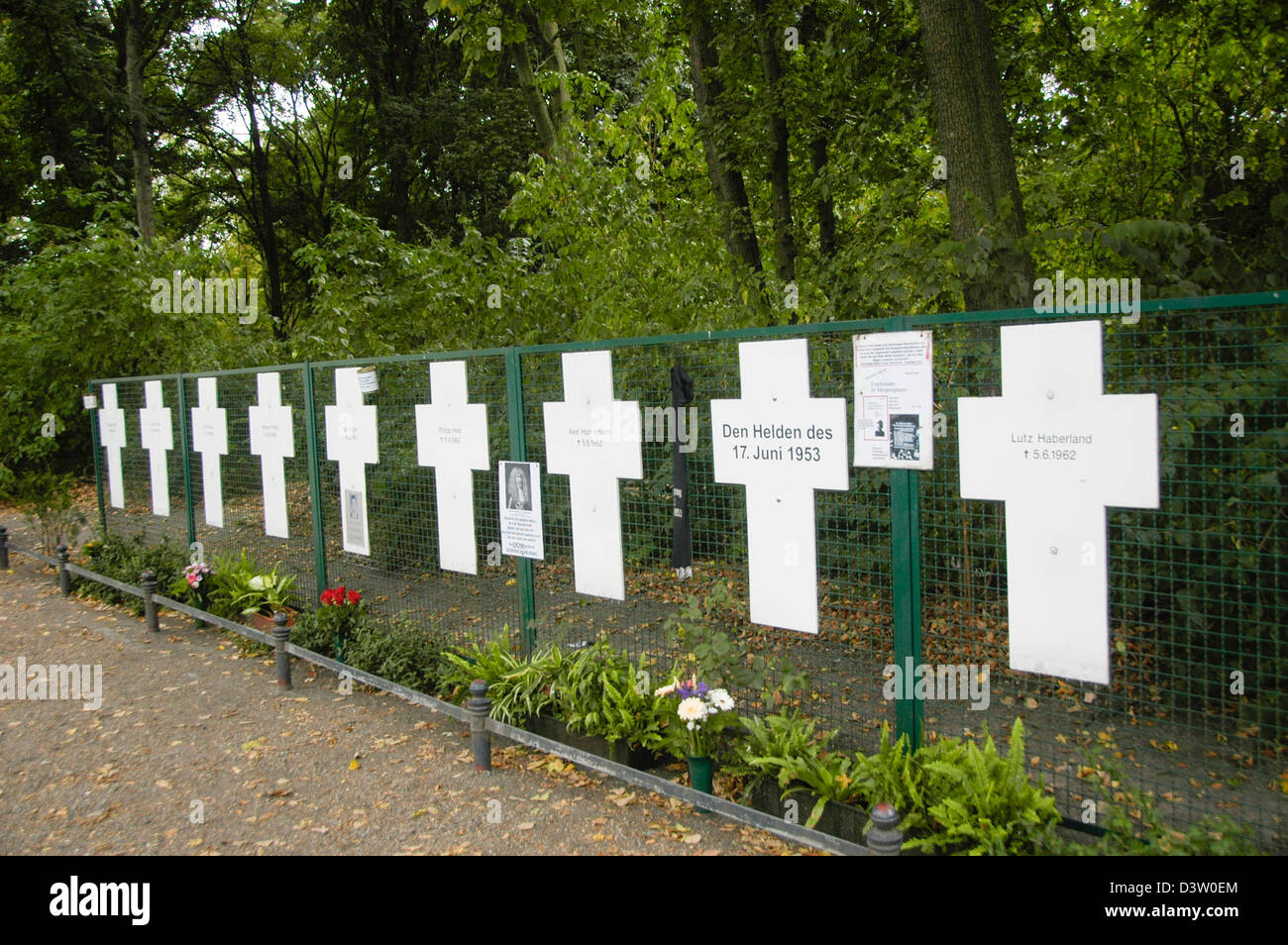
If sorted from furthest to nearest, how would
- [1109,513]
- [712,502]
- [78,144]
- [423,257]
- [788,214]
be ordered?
[78,144]
[788,214]
[423,257]
[712,502]
[1109,513]

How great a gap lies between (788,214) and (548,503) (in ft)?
23.9

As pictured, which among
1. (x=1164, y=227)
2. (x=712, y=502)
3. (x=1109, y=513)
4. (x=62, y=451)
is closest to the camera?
(x=1109, y=513)

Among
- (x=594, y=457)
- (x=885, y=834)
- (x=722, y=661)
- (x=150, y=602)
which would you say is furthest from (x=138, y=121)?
(x=885, y=834)

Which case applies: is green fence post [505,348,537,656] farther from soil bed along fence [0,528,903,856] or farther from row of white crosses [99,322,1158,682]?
soil bed along fence [0,528,903,856]

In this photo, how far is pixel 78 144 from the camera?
22.9 m

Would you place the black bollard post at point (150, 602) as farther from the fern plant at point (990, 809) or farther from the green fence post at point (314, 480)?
the fern plant at point (990, 809)

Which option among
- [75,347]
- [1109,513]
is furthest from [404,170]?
[1109,513]

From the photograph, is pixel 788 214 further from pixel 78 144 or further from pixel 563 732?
pixel 78 144

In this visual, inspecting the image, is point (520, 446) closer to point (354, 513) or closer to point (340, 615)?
point (354, 513)

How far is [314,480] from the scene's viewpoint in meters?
8.02

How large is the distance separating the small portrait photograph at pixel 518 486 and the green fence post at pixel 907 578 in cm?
254

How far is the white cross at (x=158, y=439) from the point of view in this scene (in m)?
10.6
